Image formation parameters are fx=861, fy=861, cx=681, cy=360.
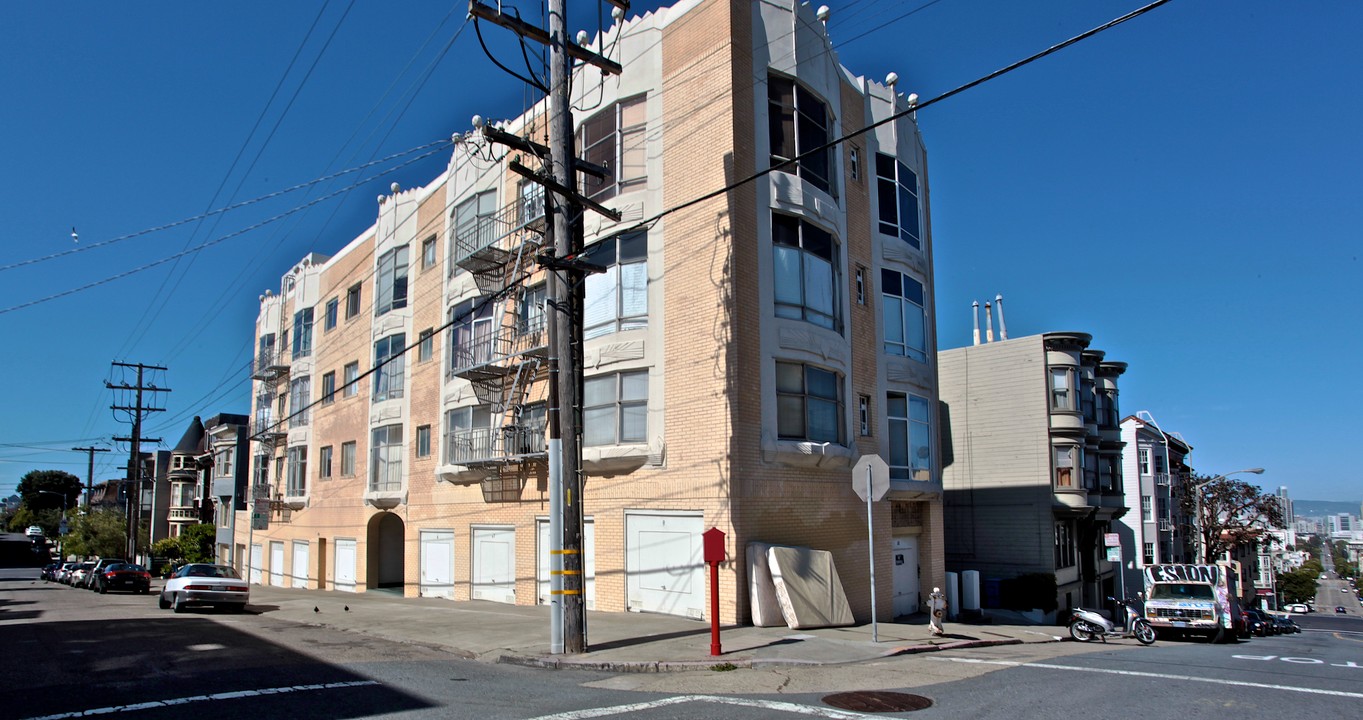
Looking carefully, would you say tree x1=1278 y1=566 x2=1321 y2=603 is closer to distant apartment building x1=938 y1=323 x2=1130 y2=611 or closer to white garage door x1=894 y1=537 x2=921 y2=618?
distant apartment building x1=938 y1=323 x2=1130 y2=611

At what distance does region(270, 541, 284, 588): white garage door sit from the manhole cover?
116 ft

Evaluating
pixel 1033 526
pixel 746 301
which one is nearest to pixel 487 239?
pixel 746 301

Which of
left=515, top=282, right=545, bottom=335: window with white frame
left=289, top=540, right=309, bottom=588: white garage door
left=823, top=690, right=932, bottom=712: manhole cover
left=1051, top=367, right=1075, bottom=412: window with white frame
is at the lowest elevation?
left=289, top=540, right=309, bottom=588: white garage door

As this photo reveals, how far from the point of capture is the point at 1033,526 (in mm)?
31359

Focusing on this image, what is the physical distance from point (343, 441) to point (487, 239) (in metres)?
13.0

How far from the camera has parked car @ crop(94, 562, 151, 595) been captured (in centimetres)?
3450

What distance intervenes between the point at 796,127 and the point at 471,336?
11.4m

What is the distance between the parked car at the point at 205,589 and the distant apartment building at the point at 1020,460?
23453mm

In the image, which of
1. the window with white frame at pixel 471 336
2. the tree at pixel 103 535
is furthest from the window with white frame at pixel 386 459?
the tree at pixel 103 535

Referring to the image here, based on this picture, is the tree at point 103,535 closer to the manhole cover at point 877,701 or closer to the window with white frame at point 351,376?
the window with white frame at point 351,376

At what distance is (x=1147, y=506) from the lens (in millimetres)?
50594

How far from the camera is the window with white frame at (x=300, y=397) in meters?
36.8

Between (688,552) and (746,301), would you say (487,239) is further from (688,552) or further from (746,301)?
(688,552)

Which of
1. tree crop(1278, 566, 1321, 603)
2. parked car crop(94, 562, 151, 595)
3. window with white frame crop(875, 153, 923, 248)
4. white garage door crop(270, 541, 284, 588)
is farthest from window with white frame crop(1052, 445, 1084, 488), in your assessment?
tree crop(1278, 566, 1321, 603)
